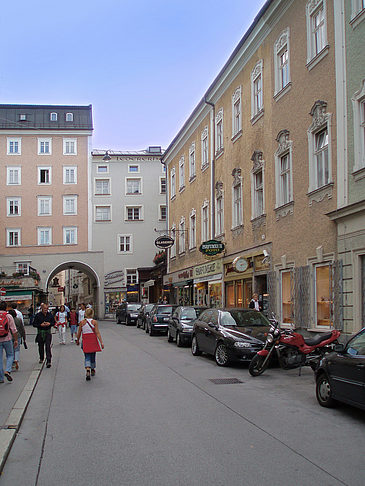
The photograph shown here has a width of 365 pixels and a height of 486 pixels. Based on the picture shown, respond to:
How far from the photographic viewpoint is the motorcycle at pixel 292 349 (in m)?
12.1

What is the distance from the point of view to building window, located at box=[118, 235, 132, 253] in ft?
188

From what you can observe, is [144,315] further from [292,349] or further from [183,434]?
[183,434]

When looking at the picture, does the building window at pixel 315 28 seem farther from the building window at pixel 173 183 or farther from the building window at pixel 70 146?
the building window at pixel 70 146

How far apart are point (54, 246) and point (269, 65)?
37208mm

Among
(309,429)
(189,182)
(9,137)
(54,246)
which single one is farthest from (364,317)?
(9,137)

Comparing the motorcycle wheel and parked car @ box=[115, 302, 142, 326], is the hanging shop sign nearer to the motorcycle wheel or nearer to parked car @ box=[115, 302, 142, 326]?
parked car @ box=[115, 302, 142, 326]

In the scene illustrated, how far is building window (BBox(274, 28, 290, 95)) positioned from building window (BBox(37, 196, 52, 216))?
124ft

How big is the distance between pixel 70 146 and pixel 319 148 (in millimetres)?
42067

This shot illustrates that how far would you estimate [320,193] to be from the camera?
16859mm

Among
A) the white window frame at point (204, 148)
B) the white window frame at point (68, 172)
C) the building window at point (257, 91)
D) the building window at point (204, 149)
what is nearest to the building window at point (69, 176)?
the white window frame at point (68, 172)

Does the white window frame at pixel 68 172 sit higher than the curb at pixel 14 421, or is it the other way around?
the white window frame at pixel 68 172

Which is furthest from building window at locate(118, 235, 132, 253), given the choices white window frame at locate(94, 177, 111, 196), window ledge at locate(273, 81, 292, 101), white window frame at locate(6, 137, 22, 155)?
window ledge at locate(273, 81, 292, 101)

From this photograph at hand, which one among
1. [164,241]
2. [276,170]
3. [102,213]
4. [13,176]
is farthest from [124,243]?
[276,170]

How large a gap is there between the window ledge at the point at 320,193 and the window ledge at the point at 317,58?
4025 mm
